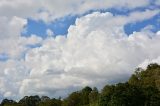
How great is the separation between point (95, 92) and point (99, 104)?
56.0 metres

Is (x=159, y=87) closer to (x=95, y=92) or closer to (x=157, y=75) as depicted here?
(x=157, y=75)

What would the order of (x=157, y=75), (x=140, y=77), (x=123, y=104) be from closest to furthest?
(x=123, y=104)
(x=157, y=75)
(x=140, y=77)

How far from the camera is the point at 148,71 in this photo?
191250 millimetres

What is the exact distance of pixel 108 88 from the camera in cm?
14350

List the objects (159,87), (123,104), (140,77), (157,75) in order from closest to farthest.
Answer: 1. (123,104)
2. (159,87)
3. (157,75)
4. (140,77)

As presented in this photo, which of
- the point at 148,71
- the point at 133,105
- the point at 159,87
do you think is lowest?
the point at 133,105

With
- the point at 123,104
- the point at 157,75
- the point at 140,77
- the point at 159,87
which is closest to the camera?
the point at 123,104

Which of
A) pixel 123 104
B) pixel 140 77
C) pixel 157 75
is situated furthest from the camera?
pixel 140 77

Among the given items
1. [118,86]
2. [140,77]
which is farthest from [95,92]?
[118,86]

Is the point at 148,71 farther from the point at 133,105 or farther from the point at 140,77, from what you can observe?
the point at 133,105

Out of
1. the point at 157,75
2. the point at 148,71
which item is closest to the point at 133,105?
the point at 157,75

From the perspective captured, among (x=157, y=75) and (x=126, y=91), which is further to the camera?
(x=157, y=75)

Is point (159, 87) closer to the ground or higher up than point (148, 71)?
closer to the ground

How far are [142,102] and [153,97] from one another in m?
4.18
